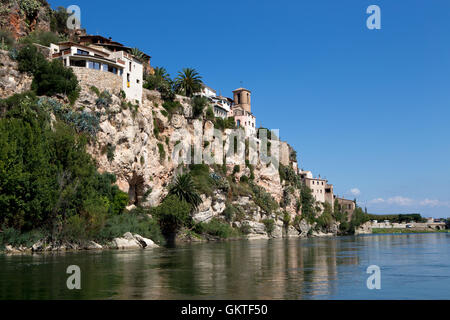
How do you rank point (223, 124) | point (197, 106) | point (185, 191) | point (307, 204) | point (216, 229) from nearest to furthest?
1. point (185, 191)
2. point (216, 229)
3. point (197, 106)
4. point (223, 124)
5. point (307, 204)

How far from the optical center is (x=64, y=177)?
41.4 meters

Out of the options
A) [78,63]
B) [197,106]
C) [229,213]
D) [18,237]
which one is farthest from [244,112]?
[18,237]

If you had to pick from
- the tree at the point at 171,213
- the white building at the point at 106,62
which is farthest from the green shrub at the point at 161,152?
the tree at the point at 171,213

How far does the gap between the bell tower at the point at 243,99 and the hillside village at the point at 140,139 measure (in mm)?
21414

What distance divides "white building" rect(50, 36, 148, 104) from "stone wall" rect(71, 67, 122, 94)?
2.85 ft

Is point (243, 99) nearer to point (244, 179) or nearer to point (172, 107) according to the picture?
point (244, 179)

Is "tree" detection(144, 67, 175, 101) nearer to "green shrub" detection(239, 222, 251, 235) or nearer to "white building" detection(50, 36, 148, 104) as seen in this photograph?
"white building" detection(50, 36, 148, 104)

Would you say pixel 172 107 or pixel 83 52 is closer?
pixel 83 52

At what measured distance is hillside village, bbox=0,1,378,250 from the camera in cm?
5369

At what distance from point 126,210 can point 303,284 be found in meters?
40.7

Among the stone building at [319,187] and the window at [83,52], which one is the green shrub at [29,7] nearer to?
the window at [83,52]

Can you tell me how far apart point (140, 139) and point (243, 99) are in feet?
220

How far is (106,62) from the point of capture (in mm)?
62094
